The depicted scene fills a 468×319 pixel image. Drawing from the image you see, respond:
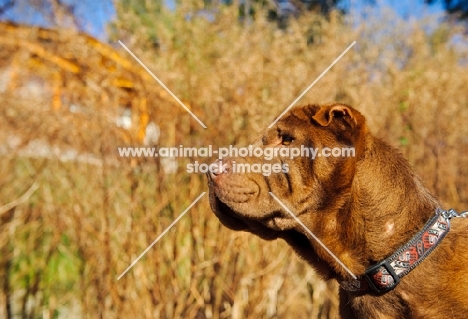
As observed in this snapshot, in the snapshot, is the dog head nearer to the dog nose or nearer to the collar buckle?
the dog nose

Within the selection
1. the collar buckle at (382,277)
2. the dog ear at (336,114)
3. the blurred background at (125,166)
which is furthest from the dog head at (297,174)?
the blurred background at (125,166)

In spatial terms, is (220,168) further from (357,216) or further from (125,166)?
(125,166)

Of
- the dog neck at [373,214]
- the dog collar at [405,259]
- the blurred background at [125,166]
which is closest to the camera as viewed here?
the dog collar at [405,259]

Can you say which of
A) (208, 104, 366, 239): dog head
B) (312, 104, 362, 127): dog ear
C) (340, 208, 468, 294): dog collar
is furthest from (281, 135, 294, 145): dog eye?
(340, 208, 468, 294): dog collar

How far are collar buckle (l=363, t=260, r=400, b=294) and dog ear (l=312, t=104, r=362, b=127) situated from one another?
0.76 m

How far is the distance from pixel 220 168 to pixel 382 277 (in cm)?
104

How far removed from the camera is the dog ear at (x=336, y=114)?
302 centimetres

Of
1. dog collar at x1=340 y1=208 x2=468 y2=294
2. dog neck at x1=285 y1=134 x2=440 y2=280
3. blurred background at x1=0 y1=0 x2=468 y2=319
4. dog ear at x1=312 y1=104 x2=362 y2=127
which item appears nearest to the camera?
dog collar at x1=340 y1=208 x2=468 y2=294

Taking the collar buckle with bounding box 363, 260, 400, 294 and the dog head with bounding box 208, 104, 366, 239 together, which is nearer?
the collar buckle with bounding box 363, 260, 400, 294

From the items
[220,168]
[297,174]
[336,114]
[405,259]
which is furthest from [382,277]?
[220,168]

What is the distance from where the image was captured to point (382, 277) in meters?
2.82

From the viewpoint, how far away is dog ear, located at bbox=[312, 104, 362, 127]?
9.92 ft

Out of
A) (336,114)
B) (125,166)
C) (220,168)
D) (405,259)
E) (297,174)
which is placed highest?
(336,114)

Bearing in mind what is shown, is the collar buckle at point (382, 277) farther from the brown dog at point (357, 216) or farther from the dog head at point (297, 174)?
the dog head at point (297, 174)
